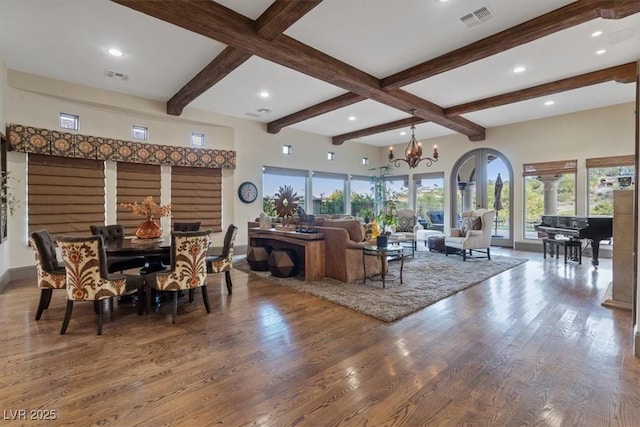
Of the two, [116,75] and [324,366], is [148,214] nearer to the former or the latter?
[116,75]

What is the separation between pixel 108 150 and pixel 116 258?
280 centimetres

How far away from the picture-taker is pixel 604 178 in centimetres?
688

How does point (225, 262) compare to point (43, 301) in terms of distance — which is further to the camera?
point (225, 262)

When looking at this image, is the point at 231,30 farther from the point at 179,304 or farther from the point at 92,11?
the point at 179,304

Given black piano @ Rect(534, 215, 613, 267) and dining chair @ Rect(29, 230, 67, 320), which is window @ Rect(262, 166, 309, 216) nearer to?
dining chair @ Rect(29, 230, 67, 320)

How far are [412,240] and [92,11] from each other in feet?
22.1

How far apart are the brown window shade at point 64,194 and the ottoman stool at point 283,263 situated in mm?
3622

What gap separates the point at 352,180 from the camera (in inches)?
412

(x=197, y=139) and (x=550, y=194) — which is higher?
(x=197, y=139)

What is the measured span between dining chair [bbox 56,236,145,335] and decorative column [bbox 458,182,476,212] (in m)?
Answer: 9.05

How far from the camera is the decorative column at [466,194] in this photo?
9.18 meters

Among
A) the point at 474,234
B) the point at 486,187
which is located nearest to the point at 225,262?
the point at 474,234

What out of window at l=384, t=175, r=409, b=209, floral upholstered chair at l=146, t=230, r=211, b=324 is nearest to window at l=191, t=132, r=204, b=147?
floral upholstered chair at l=146, t=230, r=211, b=324

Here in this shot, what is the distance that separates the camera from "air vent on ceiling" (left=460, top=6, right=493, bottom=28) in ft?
11.0
